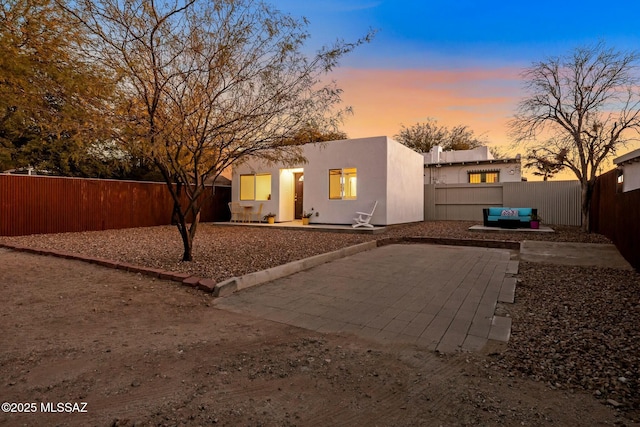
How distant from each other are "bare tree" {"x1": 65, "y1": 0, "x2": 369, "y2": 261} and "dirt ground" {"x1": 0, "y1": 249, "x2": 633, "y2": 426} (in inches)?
109

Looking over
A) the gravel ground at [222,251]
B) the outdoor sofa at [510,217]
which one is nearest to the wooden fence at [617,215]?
the gravel ground at [222,251]

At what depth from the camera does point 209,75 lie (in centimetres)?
496

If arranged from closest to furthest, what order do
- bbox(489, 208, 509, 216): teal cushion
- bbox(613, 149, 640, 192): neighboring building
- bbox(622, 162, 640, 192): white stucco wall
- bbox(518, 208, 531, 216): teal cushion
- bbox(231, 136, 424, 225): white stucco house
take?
bbox(613, 149, 640, 192): neighboring building, bbox(622, 162, 640, 192): white stucco wall, bbox(518, 208, 531, 216): teal cushion, bbox(489, 208, 509, 216): teal cushion, bbox(231, 136, 424, 225): white stucco house

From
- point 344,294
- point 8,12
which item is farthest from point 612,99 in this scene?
point 8,12

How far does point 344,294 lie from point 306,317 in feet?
2.98

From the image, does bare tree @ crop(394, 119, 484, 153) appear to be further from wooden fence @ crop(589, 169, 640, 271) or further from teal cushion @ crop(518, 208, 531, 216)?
wooden fence @ crop(589, 169, 640, 271)

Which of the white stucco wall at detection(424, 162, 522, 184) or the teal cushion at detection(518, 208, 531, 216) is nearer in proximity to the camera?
the teal cushion at detection(518, 208, 531, 216)

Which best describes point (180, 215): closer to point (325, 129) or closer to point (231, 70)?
point (231, 70)

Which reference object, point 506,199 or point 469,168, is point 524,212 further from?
point 469,168

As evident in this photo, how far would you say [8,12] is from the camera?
23.0 ft

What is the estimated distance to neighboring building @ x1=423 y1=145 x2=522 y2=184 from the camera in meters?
19.0

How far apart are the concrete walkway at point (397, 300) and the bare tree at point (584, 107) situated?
26.3 feet

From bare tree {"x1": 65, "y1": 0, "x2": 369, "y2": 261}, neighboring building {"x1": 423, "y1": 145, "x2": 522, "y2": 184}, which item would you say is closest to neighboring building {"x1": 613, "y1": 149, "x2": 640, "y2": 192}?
bare tree {"x1": 65, "y1": 0, "x2": 369, "y2": 261}

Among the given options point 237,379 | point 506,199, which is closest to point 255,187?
point 506,199
